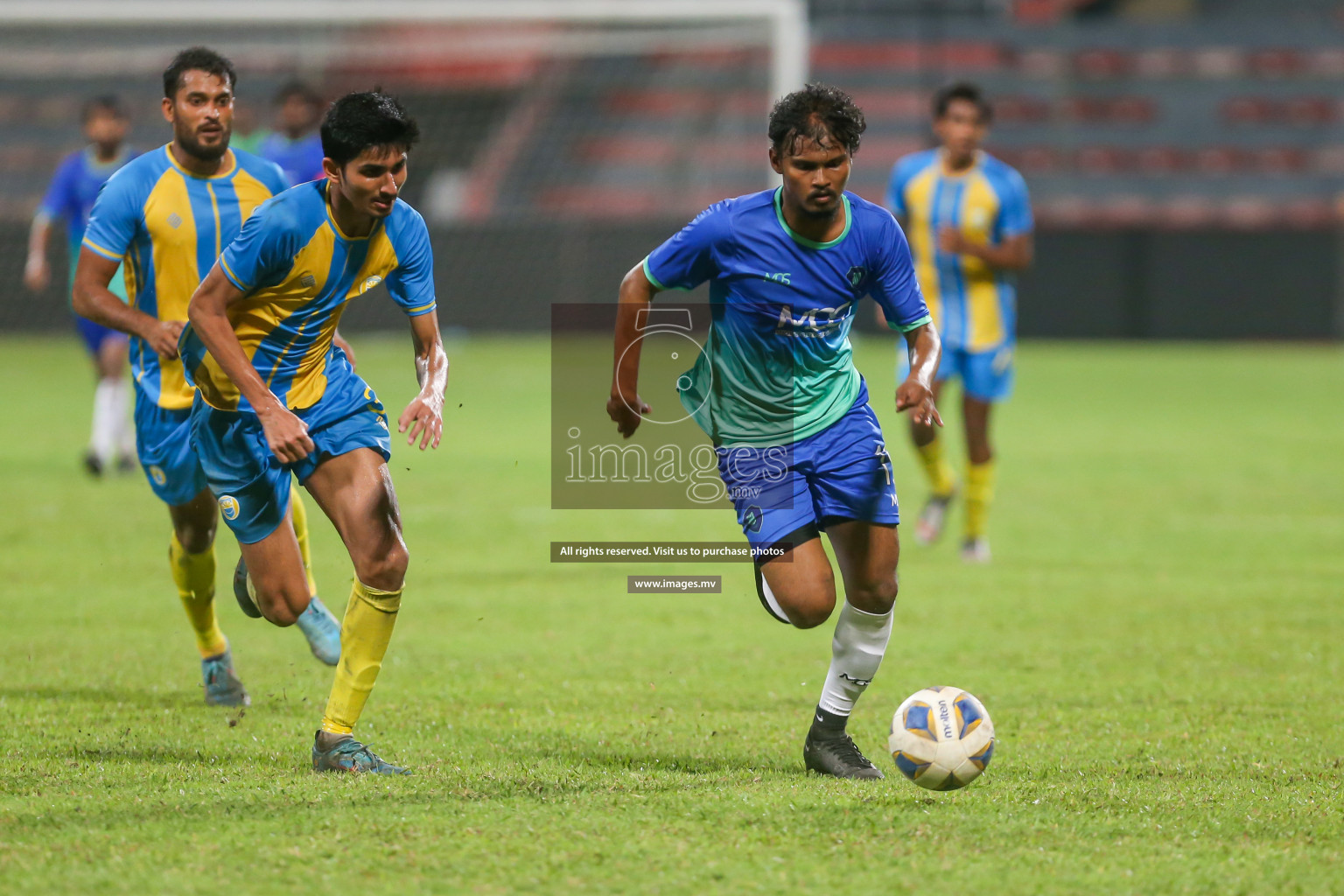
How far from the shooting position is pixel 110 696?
573 cm

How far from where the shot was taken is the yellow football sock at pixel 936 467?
9586 mm

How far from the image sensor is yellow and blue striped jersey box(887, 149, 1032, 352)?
9516mm

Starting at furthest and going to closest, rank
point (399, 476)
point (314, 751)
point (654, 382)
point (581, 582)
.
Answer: point (654, 382)
point (399, 476)
point (581, 582)
point (314, 751)

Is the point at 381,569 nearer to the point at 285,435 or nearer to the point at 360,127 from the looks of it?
the point at 285,435

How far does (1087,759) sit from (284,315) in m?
2.84

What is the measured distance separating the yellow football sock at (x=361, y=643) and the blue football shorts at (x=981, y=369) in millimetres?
5202

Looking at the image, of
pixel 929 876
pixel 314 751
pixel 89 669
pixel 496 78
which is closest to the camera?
pixel 929 876

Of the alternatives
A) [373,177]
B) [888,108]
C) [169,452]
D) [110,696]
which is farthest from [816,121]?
[888,108]

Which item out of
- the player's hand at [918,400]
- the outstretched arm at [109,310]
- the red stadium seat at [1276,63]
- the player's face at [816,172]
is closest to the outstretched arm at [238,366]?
the outstretched arm at [109,310]

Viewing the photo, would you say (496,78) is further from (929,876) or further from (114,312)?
→ (929,876)

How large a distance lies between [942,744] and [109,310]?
3.17 meters

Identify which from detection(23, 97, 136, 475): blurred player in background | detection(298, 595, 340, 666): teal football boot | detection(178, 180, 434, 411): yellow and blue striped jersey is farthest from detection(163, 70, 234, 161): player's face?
detection(23, 97, 136, 475): blurred player in background

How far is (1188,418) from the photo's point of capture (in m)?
16.9

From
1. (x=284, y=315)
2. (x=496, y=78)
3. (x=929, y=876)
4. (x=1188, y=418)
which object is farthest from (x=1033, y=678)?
(x=496, y=78)
